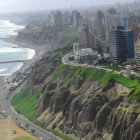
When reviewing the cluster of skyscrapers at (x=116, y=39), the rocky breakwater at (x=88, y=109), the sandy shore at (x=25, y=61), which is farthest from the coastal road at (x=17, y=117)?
the cluster of skyscrapers at (x=116, y=39)

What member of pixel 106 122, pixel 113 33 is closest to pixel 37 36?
pixel 113 33

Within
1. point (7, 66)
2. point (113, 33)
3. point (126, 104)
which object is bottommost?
point (7, 66)

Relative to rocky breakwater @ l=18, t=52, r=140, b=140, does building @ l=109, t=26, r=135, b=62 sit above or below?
above

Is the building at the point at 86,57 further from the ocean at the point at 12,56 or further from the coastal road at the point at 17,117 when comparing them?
the ocean at the point at 12,56

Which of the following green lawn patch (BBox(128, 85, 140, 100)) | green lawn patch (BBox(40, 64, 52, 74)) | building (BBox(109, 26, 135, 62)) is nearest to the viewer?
green lawn patch (BBox(128, 85, 140, 100))

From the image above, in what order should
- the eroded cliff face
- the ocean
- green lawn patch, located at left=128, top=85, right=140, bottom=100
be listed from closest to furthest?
the eroded cliff face
green lawn patch, located at left=128, top=85, right=140, bottom=100
the ocean

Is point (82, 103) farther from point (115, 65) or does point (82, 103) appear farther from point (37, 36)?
point (37, 36)

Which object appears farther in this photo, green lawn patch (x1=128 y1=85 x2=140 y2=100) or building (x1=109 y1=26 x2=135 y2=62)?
building (x1=109 y1=26 x2=135 y2=62)

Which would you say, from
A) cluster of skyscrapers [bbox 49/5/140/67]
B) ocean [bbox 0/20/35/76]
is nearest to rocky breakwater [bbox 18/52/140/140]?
→ cluster of skyscrapers [bbox 49/5/140/67]

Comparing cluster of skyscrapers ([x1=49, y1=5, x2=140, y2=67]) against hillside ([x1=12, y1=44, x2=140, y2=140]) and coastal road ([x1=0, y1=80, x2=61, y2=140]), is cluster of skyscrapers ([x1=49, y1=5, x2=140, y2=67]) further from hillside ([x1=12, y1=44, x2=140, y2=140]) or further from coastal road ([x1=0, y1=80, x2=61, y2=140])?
coastal road ([x1=0, y1=80, x2=61, y2=140])
